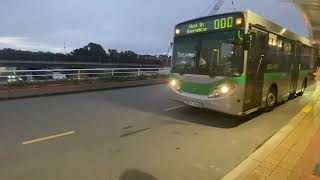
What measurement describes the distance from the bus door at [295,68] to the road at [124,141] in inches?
106

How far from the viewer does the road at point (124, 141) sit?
586 centimetres

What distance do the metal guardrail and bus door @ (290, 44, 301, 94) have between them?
1331 cm

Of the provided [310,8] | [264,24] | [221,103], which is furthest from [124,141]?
[310,8]

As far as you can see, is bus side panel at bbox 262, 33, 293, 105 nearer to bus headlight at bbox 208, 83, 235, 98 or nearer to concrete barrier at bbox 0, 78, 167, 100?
bus headlight at bbox 208, 83, 235, 98

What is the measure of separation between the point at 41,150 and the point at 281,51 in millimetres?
10216

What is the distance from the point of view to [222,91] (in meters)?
9.74

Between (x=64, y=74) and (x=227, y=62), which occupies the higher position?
(x=227, y=62)

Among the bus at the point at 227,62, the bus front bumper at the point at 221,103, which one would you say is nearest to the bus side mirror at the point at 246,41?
the bus at the point at 227,62

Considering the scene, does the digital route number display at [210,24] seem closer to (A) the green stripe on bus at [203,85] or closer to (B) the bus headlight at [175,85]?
(A) the green stripe on bus at [203,85]

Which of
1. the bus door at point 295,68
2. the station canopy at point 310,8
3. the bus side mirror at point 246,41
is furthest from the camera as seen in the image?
the station canopy at point 310,8

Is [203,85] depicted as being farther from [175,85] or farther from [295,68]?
[295,68]

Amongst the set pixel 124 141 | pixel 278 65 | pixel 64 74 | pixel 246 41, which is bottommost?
pixel 124 141

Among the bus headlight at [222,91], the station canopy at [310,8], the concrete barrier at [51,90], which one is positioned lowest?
the concrete barrier at [51,90]

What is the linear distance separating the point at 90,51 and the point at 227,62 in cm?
8296
